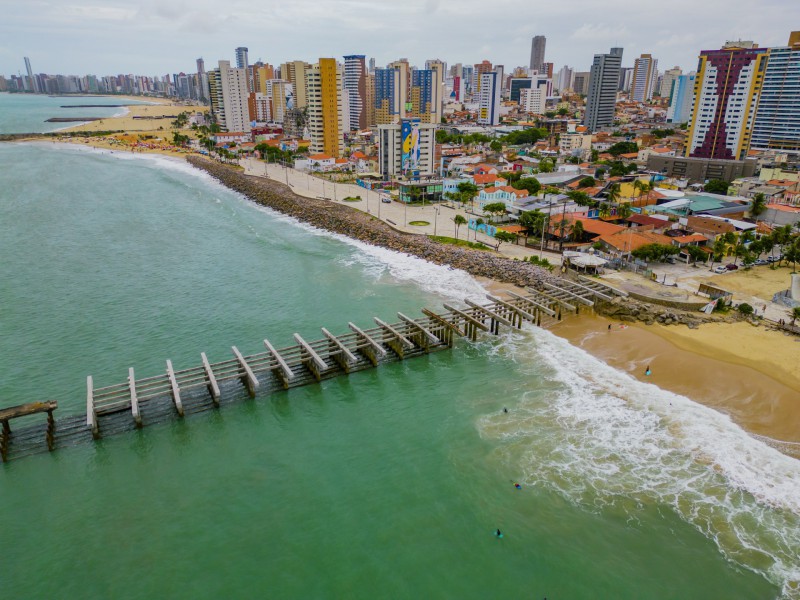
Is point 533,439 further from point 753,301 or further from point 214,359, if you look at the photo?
point 753,301

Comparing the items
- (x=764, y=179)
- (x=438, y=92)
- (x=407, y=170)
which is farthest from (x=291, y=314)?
(x=438, y=92)

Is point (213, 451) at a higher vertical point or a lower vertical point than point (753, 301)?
lower

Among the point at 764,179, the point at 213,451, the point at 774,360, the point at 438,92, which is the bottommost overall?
the point at 213,451

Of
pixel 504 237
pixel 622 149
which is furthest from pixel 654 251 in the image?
pixel 622 149

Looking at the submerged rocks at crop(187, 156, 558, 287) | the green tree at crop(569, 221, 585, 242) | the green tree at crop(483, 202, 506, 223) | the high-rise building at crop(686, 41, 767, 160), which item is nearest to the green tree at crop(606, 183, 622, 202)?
the green tree at crop(483, 202, 506, 223)

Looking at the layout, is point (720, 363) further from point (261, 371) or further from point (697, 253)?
point (261, 371)

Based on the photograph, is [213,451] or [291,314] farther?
[291,314]

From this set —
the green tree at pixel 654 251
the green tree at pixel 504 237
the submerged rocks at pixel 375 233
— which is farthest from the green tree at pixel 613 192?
the submerged rocks at pixel 375 233
